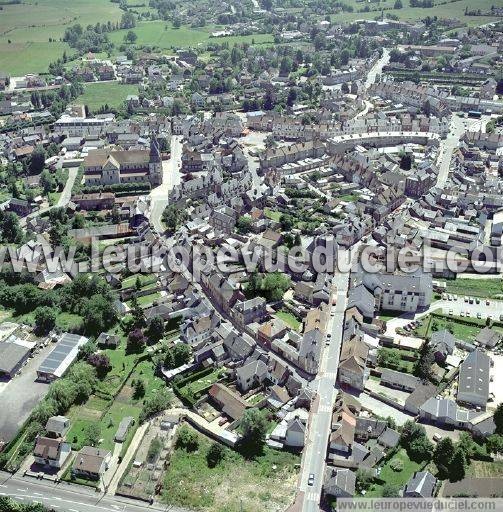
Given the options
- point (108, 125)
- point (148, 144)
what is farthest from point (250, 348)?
point (108, 125)

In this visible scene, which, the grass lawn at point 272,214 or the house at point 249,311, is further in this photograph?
the grass lawn at point 272,214

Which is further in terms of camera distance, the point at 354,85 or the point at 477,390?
the point at 354,85

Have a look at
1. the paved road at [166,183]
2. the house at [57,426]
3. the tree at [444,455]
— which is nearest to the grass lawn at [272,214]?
the paved road at [166,183]

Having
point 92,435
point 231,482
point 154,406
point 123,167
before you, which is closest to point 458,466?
point 231,482

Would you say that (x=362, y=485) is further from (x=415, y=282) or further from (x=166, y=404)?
(x=415, y=282)

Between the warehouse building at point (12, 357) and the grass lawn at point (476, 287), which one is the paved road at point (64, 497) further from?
the grass lawn at point (476, 287)

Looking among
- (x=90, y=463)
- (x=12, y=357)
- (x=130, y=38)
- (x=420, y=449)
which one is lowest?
(x=420, y=449)

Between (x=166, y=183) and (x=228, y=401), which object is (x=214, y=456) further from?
(x=166, y=183)
